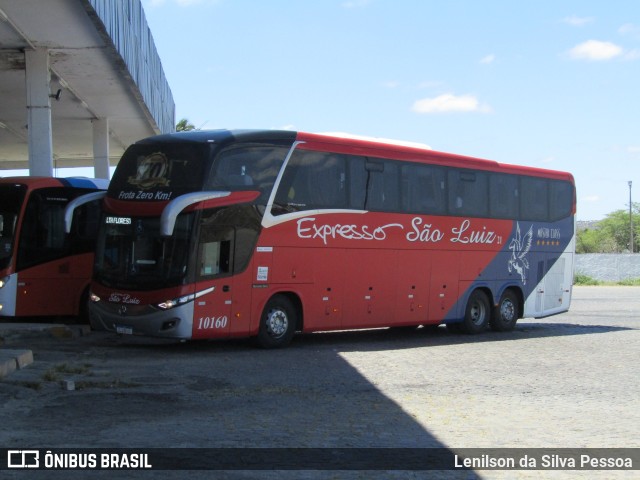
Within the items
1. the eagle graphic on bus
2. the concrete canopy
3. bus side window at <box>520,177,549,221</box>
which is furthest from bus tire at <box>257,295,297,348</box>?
bus side window at <box>520,177,549,221</box>

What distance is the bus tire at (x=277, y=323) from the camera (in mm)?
15352

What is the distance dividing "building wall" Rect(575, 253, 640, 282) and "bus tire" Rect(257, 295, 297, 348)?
4577 centimetres

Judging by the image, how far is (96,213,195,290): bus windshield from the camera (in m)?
14.2

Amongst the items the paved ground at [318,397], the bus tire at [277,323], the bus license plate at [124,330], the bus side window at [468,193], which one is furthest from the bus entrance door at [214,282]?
the bus side window at [468,193]

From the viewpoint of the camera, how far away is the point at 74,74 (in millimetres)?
23375

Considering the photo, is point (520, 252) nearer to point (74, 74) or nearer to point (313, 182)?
point (313, 182)

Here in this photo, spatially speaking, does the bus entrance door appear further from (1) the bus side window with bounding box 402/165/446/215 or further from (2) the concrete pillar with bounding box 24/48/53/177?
(2) the concrete pillar with bounding box 24/48/53/177

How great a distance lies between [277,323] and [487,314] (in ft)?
21.3

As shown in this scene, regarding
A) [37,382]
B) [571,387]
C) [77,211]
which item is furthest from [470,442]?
[77,211]

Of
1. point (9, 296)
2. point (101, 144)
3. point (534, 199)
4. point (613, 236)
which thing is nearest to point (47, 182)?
point (9, 296)

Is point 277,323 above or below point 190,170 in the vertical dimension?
below

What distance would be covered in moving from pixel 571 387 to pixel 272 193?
6.12 meters

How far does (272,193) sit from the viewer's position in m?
15.2

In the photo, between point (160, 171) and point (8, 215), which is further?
point (8, 215)
